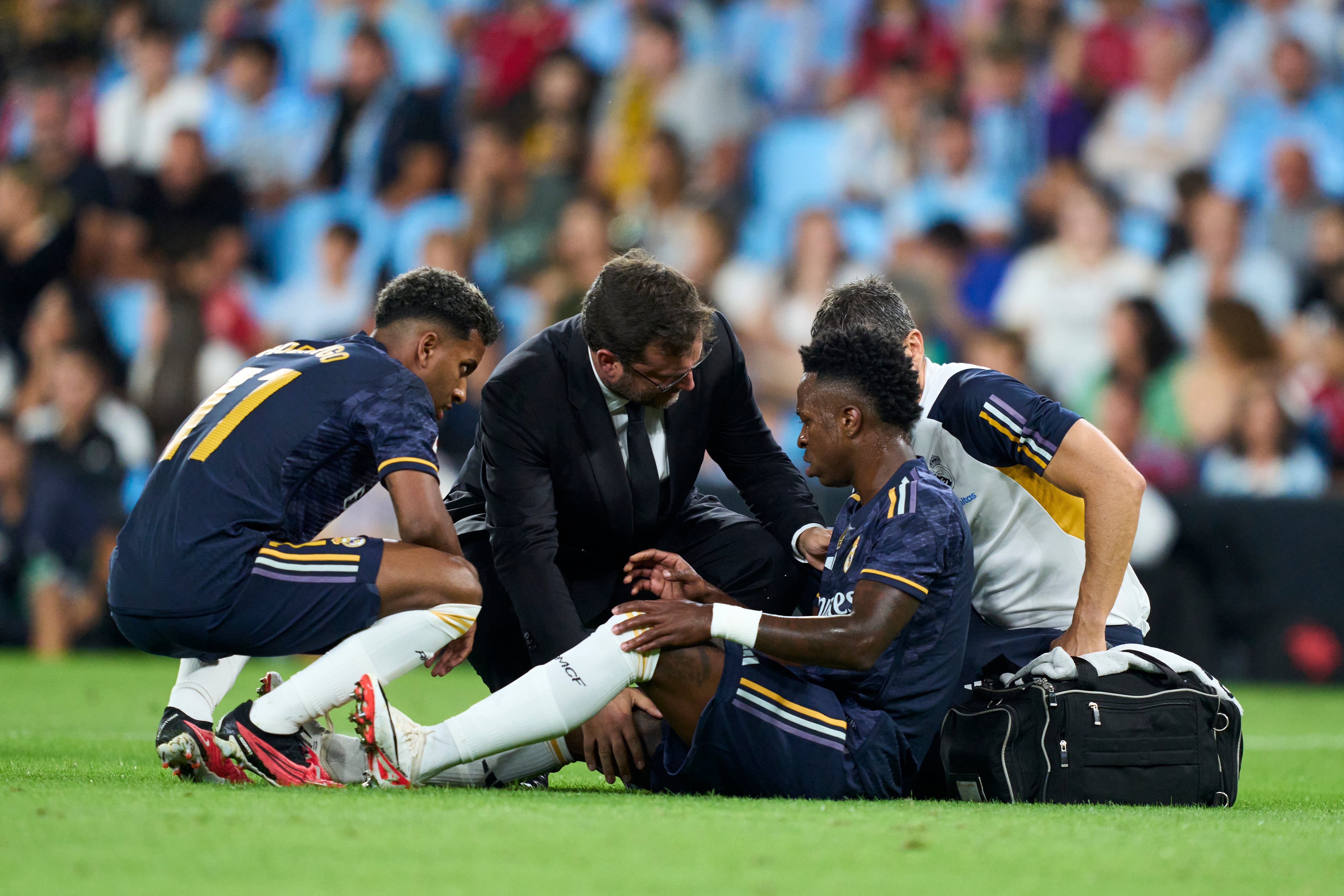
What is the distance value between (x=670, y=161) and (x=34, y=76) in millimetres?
5548

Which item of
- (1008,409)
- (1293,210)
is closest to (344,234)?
(1293,210)

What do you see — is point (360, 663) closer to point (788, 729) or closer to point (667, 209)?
point (788, 729)

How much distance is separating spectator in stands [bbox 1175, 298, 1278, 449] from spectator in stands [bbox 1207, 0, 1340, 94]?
2.05m

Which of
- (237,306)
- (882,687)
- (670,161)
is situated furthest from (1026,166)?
(882,687)

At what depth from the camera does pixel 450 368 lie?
4.21 meters

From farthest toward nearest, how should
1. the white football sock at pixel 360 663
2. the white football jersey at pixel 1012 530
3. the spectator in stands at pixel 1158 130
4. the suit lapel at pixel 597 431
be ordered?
1. the spectator in stands at pixel 1158 130
2. the suit lapel at pixel 597 431
3. the white football jersey at pixel 1012 530
4. the white football sock at pixel 360 663

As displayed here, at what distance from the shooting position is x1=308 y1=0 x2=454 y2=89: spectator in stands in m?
12.3

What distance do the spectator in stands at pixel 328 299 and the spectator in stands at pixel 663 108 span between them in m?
1.95

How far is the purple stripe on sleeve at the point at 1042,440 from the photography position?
159 inches

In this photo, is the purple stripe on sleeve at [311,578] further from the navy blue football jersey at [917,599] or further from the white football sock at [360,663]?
the navy blue football jersey at [917,599]

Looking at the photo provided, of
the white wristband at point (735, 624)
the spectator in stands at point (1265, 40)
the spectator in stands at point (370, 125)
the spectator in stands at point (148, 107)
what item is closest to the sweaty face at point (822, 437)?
the white wristband at point (735, 624)

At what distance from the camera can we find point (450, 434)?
9.70 m

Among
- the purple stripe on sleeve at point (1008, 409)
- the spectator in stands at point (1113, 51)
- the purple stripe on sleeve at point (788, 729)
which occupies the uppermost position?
the spectator in stands at point (1113, 51)

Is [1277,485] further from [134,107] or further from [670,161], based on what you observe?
[134,107]
